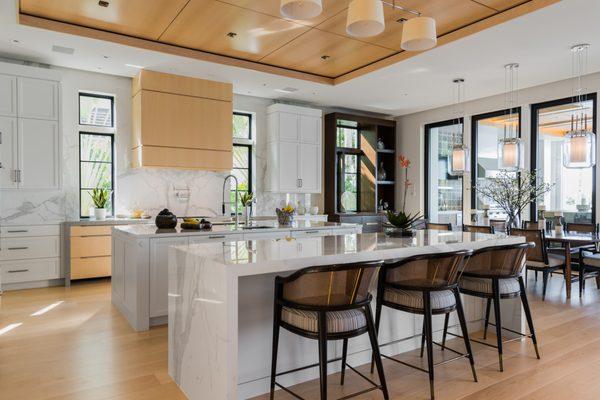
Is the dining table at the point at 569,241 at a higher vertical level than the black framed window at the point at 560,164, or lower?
lower

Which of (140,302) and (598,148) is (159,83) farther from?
(598,148)

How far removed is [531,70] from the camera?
5.78m

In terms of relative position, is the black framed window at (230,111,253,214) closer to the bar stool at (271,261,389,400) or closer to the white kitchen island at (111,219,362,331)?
the white kitchen island at (111,219,362,331)

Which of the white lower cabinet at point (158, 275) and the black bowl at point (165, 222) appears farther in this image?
the black bowl at point (165, 222)

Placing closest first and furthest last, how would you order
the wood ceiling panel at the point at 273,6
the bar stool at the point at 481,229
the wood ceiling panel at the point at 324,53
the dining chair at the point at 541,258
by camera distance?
the wood ceiling panel at the point at 273,6, the dining chair at the point at 541,258, the wood ceiling panel at the point at 324,53, the bar stool at the point at 481,229

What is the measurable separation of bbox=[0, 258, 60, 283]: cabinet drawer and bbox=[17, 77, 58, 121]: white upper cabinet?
1.87 meters

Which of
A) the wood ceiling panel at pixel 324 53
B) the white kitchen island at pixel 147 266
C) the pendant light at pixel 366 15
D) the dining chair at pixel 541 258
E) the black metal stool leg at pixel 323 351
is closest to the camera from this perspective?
the black metal stool leg at pixel 323 351

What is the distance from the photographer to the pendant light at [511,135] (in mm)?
4949

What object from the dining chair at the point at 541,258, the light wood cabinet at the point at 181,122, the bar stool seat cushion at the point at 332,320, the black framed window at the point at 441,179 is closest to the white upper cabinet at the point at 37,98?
the light wood cabinet at the point at 181,122

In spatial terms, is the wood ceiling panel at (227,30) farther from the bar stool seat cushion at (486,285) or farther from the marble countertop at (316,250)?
the bar stool seat cushion at (486,285)

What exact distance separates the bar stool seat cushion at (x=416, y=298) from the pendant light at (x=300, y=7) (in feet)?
6.14

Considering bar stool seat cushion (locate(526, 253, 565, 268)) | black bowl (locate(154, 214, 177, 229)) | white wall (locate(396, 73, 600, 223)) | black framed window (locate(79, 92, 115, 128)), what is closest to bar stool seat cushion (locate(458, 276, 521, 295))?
bar stool seat cushion (locate(526, 253, 565, 268))

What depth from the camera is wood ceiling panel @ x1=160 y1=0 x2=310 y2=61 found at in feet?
14.4

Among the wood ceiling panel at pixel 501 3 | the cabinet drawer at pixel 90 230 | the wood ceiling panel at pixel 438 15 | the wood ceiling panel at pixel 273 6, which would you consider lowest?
the cabinet drawer at pixel 90 230
